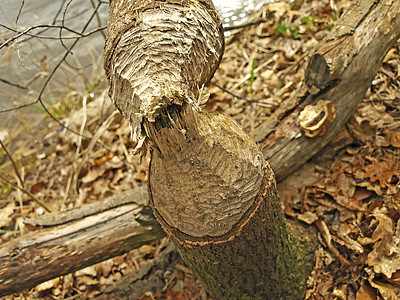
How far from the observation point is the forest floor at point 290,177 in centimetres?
185

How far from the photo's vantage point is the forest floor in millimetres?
1852

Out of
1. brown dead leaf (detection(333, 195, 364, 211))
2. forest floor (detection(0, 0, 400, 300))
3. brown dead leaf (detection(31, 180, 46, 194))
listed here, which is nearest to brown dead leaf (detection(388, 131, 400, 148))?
forest floor (detection(0, 0, 400, 300))

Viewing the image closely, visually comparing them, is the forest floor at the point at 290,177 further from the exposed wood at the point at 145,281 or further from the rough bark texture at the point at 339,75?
the rough bark texture at the point at 339,75

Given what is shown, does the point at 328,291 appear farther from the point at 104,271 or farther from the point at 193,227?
the point at 104,271

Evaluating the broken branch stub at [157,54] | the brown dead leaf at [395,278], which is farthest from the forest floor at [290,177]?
the broken branch stub at [157,54]

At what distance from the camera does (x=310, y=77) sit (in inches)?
77.4

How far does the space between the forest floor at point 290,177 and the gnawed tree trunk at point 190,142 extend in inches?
26.7

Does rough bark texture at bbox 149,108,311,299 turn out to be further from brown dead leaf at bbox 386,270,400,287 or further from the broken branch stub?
brown dead leaf at bbox 386,270,400,287

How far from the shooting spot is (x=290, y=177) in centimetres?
226

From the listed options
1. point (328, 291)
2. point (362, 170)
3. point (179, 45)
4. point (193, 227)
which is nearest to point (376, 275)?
point (328, 291)

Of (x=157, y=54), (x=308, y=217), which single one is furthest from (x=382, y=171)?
(x=157, y=54)

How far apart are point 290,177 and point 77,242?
1.43 metres

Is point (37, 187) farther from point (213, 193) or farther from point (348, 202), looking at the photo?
point (348, 202)

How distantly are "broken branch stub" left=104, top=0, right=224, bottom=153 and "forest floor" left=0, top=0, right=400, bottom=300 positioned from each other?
1053mm
